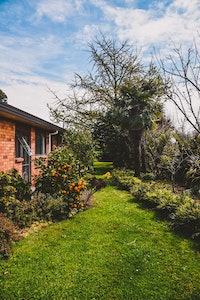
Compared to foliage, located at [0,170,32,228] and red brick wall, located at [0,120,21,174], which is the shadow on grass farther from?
red brick wall, located at [0,120,21,174]

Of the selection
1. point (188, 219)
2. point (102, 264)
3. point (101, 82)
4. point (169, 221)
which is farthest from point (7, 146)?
point (101, 82)

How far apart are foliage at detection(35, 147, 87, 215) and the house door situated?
189 cm

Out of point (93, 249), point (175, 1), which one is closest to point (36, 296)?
point (93, 249)

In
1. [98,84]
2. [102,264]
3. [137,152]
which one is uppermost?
[98,84]

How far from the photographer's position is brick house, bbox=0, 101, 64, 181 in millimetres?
6706

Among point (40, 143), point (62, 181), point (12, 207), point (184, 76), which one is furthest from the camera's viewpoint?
point (40, 143)

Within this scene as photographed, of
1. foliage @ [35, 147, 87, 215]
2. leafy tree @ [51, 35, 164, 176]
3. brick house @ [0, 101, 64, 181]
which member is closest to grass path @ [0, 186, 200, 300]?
foliage @ [35, 147, 87, 215]

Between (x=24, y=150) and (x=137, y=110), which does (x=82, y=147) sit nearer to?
(x=137, y=110)

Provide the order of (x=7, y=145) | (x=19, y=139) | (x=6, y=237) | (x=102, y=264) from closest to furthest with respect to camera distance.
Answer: (x=102, y=264) → (x=6, y=237) → (x=7, y=145) → (x=19, y=139)

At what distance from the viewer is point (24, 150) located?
359 inches

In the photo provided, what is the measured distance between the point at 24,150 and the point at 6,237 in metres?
5.22

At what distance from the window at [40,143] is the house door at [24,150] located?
1.25 m

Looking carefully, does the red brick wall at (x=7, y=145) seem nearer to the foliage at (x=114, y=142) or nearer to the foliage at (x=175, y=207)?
the foliage at (x=175, y=207)

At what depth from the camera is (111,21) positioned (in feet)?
24.1
